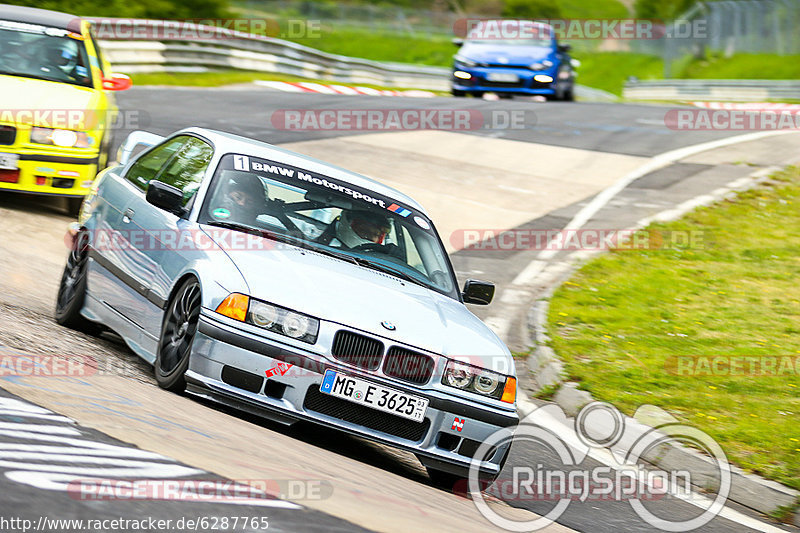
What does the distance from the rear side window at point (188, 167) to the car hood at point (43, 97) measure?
4.00 m

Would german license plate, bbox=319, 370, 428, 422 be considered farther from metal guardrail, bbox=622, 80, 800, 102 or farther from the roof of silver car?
metal guardrail, bbox=622, 80, 800, 102

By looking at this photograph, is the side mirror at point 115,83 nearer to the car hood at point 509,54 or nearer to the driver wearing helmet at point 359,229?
the driver wearing helmet at point 359,229

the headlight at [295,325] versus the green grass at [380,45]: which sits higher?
the headlight at [295,325]

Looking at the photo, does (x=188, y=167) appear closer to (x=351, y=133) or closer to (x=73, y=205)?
(x=73, y=205)

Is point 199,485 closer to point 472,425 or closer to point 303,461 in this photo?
point 303,461

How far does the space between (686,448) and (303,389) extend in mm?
3014

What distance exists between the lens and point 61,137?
36.7 ft

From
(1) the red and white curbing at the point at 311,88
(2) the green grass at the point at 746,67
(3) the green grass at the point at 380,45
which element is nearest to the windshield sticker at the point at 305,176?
(1) the red and white curbing at the point at 311,88

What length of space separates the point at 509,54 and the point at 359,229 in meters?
18.9

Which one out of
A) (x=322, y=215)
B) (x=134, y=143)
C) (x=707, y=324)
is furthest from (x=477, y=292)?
(x=707, y=324)

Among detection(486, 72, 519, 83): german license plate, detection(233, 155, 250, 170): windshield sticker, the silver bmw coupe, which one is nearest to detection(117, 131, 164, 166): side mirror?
the silver bmw coupe

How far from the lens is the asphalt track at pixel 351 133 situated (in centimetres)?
390

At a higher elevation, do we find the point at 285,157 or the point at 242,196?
the point at 285,157

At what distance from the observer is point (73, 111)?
1131 centimetres
